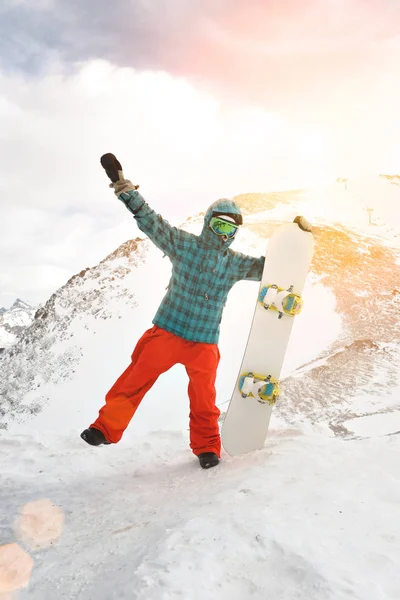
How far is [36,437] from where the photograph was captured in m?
A: 5.45

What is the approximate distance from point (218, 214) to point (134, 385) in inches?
80.5

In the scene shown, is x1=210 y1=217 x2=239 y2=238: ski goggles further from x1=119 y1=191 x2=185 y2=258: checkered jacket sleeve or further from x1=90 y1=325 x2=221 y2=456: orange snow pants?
x1=90 y1=325 x2=221 y2=456: orange snow pants

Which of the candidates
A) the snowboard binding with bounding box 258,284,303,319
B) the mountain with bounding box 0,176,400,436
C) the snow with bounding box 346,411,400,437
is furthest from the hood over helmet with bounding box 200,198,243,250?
the mountain with bounding box 0,176,400,436

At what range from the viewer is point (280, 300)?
4.32 m

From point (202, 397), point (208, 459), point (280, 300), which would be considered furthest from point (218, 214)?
point (208, 459)

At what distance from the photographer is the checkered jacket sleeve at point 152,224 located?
4109 millimetres

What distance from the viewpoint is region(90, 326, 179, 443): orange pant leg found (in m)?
4.13

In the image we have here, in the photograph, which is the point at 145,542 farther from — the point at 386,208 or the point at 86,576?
the point at 386,208

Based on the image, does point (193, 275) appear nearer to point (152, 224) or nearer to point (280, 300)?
point (152, 224)

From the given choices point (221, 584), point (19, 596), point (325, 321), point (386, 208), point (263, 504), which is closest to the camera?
point (221, 584)

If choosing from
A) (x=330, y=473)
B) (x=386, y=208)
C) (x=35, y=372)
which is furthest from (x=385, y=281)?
(x=386, y=208)

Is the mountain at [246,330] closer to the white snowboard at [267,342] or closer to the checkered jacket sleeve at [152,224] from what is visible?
the white snowboard at [267,342]

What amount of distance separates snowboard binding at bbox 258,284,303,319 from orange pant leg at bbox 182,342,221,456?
2.76 feet

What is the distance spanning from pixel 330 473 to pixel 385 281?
1380 cm
